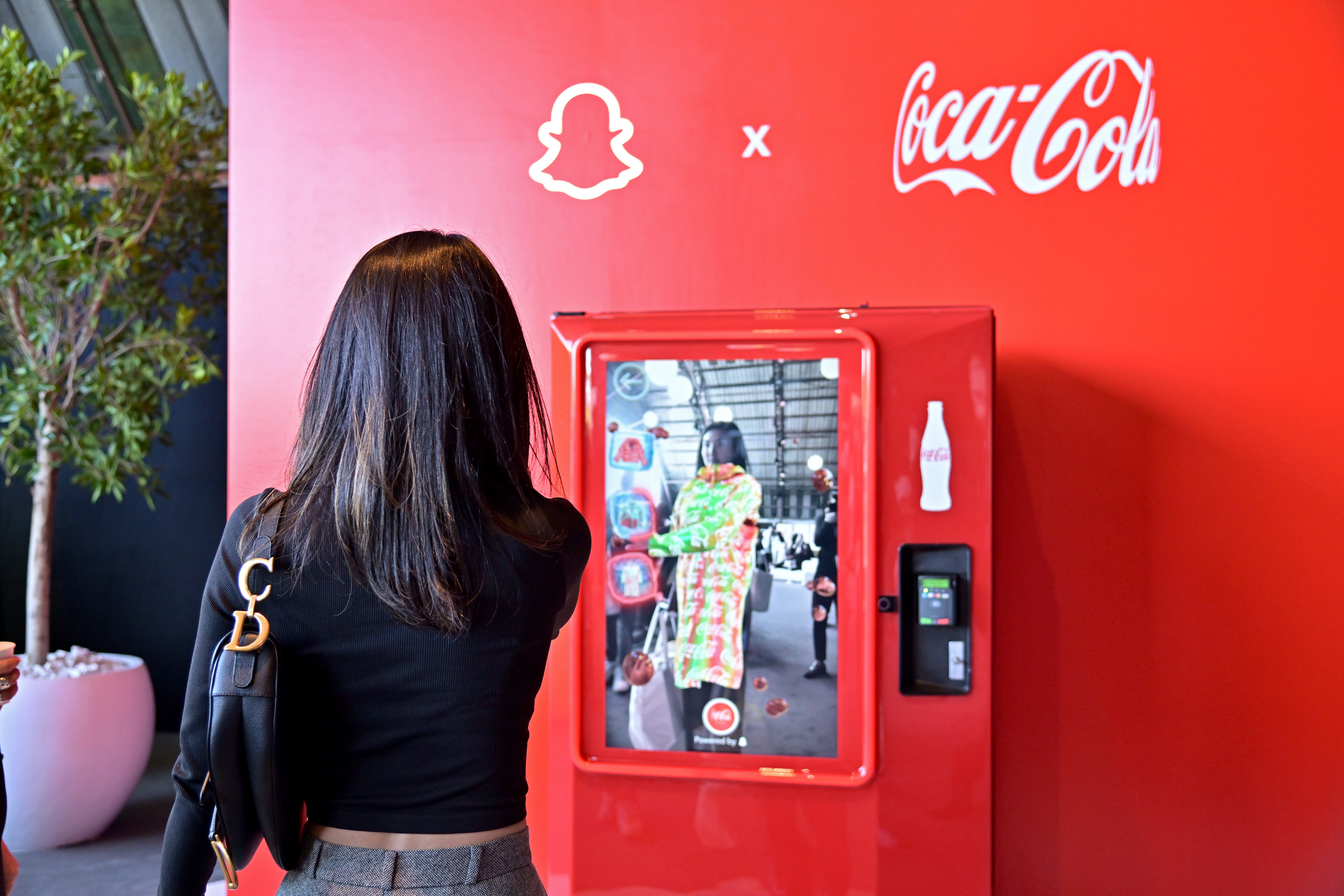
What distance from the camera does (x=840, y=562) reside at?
2.18 meters

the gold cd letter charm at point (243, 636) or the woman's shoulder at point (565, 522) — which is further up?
the woman's shoulder at point (565, 522)

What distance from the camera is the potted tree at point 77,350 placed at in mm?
3332

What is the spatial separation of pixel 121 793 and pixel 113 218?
2039mm

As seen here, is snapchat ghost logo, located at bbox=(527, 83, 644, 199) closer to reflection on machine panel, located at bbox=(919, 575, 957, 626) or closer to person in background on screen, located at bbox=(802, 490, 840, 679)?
person in background on screen, located at bbox=(802, 490, 840, 679)

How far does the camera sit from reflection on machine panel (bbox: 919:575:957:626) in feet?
7.04

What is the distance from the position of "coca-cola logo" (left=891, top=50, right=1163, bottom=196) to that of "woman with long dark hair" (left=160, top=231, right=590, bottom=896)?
2020 mm

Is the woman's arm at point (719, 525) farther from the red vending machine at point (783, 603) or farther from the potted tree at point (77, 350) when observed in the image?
the potted tree at point (77, 350)

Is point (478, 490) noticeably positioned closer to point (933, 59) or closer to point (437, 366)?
point (437, 366)

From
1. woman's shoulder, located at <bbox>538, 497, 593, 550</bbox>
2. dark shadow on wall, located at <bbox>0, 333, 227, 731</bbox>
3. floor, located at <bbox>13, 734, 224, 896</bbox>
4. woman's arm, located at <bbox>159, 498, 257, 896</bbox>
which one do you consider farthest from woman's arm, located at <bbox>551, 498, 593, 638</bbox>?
dark shadow on wall, located at <bbox>0, 333, 227, 731</bbox>

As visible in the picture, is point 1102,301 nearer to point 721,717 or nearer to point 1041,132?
point 1041,132

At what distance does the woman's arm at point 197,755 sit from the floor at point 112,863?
2.20 meters

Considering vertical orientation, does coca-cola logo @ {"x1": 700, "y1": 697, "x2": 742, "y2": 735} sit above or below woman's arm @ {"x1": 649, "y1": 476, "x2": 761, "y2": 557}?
below

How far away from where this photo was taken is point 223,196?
15.6 feet

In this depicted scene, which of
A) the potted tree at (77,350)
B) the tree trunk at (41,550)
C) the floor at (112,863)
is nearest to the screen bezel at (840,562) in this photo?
the floor at (112,863)
